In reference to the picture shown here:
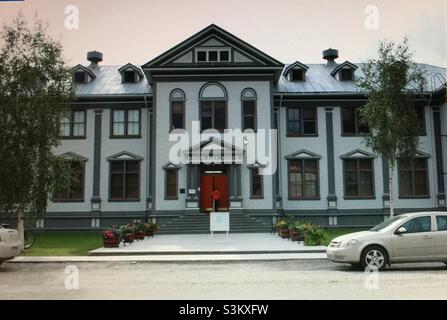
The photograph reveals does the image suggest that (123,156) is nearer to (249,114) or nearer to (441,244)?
(249,114)

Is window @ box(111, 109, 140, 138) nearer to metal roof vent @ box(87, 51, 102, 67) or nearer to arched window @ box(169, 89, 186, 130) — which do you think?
arched window @ box(169, 89, 186, 130)

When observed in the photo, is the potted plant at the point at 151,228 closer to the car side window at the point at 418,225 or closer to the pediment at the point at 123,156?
the pediment at the point at 123,156

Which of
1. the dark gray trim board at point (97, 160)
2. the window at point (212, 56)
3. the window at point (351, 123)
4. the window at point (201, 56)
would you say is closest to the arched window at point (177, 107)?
the window at point (201, 56)

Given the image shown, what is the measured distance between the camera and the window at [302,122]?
97.1 ft

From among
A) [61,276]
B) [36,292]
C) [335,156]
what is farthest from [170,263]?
[335,156]

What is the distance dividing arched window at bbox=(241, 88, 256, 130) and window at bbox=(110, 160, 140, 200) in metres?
7.63

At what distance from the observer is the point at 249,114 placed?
91.0 ft

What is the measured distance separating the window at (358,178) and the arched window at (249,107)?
6882 millimetres

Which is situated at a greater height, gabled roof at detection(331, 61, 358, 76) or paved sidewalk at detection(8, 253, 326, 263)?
gabled roof at detection(331, 61, 358, 76)

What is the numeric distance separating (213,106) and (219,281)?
18.0 m

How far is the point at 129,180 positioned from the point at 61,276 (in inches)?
688

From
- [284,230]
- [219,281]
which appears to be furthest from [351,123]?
[219,281]

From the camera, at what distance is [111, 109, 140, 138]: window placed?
2973 centimetres

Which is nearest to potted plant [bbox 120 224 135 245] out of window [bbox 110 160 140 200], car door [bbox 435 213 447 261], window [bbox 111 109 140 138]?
window [bbox 110 160 140 200]
